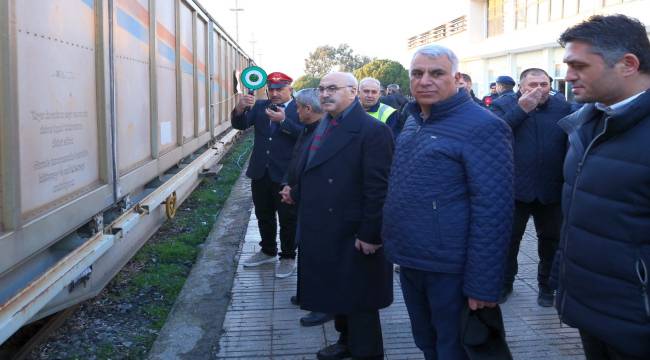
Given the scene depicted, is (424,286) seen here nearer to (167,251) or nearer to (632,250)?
(632,250)

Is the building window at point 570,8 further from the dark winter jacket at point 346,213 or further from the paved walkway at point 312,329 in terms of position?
the dark winter jacket at point 346,213

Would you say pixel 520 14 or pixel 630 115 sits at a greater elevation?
pixel 520 14

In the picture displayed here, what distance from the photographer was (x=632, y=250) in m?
2.00

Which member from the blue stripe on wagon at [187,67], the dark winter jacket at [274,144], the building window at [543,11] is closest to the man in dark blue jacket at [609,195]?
the dark winter jacket at [274,144]

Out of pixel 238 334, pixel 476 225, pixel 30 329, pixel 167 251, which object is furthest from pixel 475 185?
pixel 167 251

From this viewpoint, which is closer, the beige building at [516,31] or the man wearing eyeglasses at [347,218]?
the man wearing eyeglasses at [347,218]

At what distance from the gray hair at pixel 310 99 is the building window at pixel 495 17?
92.7 feet

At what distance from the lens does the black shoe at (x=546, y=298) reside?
4797 mm

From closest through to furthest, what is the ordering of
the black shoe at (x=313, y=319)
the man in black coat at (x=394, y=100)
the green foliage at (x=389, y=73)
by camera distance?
the black shoe at (x=313, y=319), the man in black coat at (x=394, y=100), the green foliage at (x=389, y=73)

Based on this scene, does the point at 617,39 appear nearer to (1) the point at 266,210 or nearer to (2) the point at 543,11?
(1) the point at 266,210

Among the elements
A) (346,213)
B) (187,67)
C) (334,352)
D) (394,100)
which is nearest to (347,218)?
(346,213)

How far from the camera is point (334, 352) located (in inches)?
156

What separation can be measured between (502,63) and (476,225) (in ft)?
93.7

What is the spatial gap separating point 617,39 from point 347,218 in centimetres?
186
